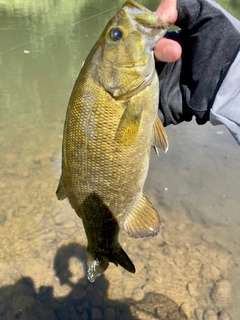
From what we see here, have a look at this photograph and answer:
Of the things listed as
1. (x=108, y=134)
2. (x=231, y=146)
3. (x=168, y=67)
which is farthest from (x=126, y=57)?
(x=231, y=146)

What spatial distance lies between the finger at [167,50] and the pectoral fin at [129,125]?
1.06ft

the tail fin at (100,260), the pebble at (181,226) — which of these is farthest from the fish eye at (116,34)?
the pebble at (181,226)

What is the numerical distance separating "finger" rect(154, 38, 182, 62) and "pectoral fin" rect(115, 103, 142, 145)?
324mm

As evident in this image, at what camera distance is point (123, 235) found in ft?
16.5

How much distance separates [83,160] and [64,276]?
3.15m

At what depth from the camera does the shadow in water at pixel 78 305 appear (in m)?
4.11

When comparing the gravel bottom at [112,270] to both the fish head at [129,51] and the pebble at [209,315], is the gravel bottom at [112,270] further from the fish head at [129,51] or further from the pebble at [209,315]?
the fish head at [129,51]

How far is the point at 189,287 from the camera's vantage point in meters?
4.38

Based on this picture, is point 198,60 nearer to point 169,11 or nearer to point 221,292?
point 169,11

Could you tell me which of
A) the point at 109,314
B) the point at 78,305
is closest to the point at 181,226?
the point at 109,314

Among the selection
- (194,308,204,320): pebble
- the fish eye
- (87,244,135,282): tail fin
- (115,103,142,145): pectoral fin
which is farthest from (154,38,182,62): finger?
(194,308,204,320): pebble

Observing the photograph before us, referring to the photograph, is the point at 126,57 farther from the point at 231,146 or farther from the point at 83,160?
the point at 231,146

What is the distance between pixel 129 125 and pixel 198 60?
32.3 inches

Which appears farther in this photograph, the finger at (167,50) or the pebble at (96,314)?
the pebble at (96,314)
